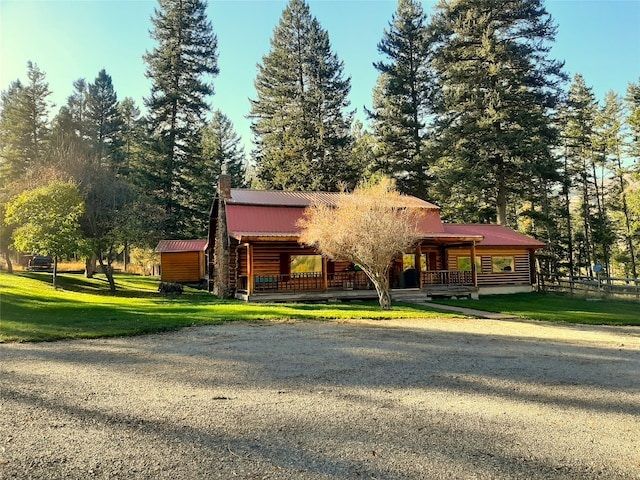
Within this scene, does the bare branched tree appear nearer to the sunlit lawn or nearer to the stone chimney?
the sunlit lawn

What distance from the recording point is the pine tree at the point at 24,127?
1671 inches

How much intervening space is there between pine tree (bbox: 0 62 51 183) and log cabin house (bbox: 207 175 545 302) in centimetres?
2853

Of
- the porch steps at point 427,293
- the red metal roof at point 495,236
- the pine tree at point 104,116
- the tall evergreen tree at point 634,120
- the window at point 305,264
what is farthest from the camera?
the pine tree at point 104,116

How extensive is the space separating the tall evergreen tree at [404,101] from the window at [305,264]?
17.3 metres

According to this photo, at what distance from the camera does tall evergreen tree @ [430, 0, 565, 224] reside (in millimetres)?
30203

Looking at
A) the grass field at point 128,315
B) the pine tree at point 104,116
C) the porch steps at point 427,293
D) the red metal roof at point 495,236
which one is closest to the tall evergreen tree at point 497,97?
the red metal roof at point 495,236

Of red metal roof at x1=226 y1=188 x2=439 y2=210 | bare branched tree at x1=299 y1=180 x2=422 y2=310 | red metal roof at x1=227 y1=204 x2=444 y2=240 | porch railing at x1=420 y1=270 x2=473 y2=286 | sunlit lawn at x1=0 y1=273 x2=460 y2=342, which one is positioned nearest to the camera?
sunlit lawn at x1=0 y1=273 x2=460 y2=342

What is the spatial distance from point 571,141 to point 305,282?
35.5 meters

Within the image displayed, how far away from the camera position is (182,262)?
A: 32625mm

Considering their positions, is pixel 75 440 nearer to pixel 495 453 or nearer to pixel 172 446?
pixel 172 446

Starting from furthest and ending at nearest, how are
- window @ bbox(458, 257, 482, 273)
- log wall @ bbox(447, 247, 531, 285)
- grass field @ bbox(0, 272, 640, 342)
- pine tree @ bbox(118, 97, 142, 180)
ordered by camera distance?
pine tree @ bbox(118, 97, 142, 180)
window @ bbox(458, 257, 482, 273)
log wall @ bbox(447, 247, 531, 285)
grass field @ bbox(0, 272, 640, 342)

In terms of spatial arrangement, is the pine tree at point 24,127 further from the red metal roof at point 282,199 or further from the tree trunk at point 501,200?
the tree trunk at point 501,200

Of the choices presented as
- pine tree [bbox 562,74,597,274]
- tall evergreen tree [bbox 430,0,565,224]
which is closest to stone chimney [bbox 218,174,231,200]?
tall evergreen tree [bbox 430,0,565,224]

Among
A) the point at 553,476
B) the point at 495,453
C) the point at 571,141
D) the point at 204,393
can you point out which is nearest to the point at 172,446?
the point at 204,393
